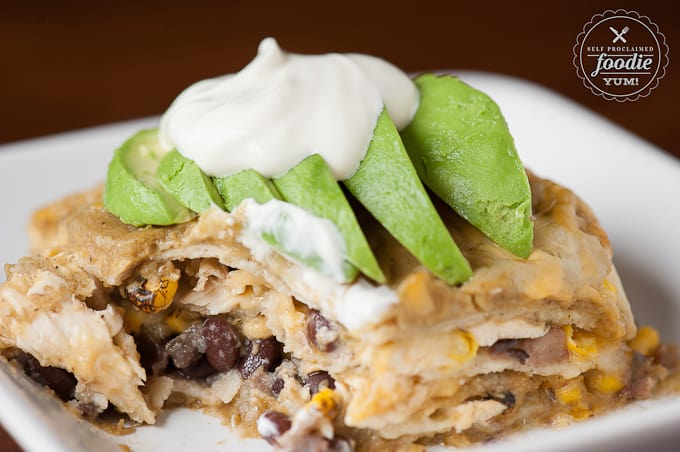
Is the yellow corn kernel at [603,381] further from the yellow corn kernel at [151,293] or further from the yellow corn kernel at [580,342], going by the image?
the yellow corn kernel at [151,293]

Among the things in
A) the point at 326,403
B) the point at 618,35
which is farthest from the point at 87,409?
the point at 618,35

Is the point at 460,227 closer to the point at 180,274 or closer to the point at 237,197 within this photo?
the point at 237,197

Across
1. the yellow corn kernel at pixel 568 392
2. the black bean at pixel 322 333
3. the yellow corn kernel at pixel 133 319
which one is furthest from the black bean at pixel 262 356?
the yellow corn kernel at pixel 568 392

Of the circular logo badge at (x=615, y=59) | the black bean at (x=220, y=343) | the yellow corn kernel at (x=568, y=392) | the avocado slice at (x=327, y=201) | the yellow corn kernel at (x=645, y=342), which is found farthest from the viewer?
the circular logo badge at (x=615, y=59)

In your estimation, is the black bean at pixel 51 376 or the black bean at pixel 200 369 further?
the black bean at pixel 200 369

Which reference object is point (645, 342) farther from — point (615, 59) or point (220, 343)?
point (615, 59)

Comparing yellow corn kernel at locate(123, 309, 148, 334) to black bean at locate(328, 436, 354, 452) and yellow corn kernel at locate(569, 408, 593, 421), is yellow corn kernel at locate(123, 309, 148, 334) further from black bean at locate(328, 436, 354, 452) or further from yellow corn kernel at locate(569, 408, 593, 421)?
yellow corn kernel at locate(569, 408, 593, 421)

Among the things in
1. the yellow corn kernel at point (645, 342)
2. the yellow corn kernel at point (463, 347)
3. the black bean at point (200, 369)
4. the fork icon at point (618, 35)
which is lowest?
the black bean at point (200, 369)
